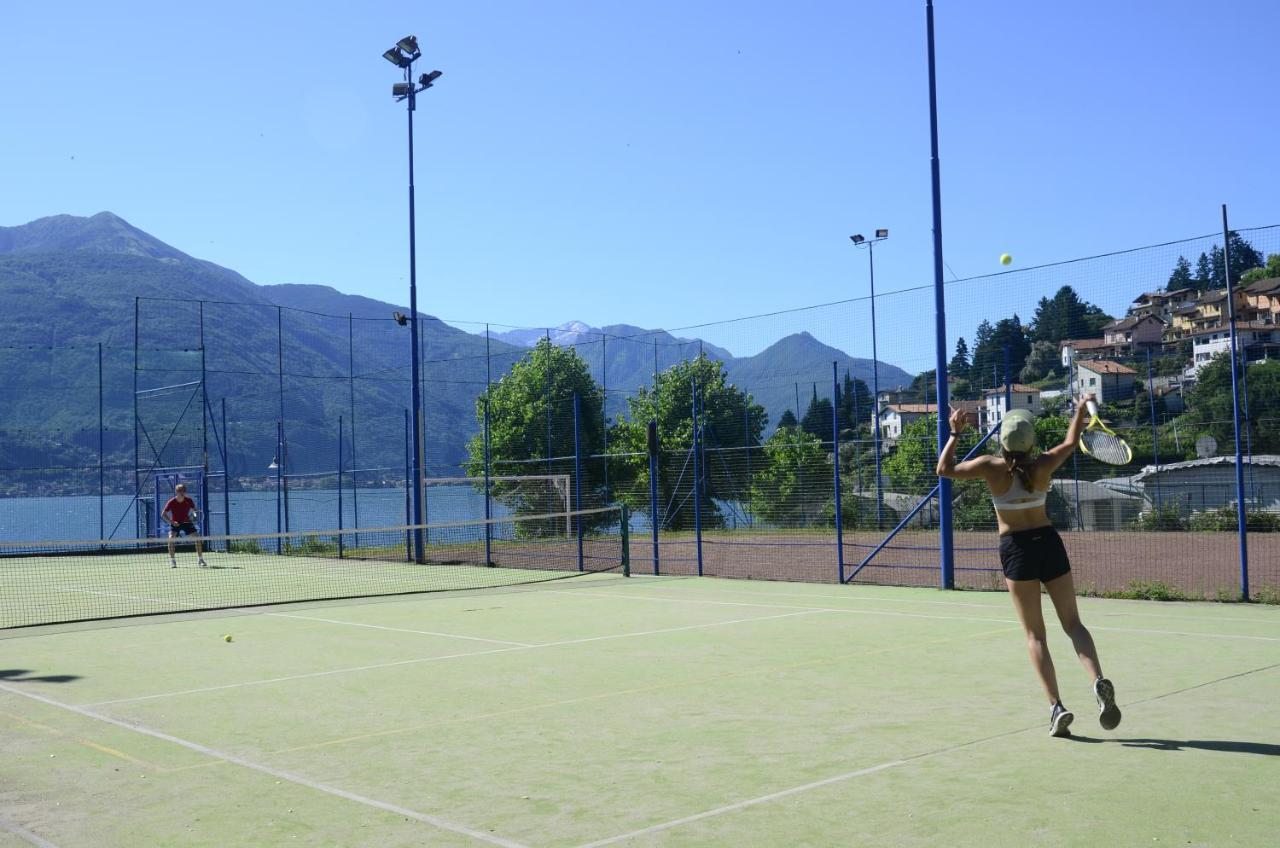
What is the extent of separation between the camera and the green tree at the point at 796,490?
22.4 metres

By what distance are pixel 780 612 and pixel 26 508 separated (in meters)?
34.7

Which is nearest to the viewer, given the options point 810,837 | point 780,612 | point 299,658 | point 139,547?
point 810,837

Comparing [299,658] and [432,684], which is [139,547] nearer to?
[299,658]

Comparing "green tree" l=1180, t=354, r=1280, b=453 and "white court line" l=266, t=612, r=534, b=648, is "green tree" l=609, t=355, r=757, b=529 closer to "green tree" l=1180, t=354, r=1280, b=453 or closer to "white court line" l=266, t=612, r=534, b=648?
"green tree" l=1180, t=354, r=1280, b=453

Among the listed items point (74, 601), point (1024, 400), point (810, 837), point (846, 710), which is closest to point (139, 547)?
point (74, 601)

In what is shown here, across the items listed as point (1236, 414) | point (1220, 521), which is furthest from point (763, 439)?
point (1236, 414)

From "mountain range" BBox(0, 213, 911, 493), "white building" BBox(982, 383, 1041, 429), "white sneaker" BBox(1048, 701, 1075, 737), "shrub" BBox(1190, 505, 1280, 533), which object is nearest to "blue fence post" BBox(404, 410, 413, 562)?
"mountain range" BBox(0, 213, 911, 493)

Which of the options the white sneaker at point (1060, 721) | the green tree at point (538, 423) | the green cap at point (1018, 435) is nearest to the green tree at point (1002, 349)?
the green tree at point (538, 423)

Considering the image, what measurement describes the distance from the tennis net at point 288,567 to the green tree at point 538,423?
3.86 ft

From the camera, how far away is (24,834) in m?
4.73

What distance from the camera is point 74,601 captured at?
52.4 feet

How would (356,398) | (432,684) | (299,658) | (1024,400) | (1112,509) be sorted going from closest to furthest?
(432,684) < (299,658) < (1024,400) < (1112,509) < (356,398)

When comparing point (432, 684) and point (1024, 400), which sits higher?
point (1024, 400)

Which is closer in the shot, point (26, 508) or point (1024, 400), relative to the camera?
point (1024, 400)
